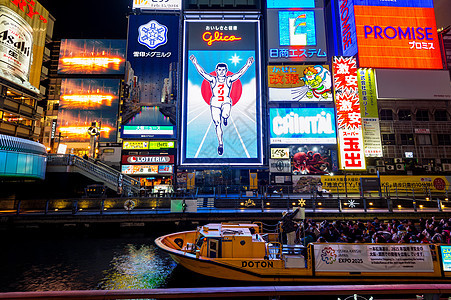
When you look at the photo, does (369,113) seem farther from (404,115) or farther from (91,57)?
(91,57)

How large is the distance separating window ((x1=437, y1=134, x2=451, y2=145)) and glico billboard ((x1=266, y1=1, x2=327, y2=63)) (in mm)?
23390

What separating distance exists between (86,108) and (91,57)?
10292 mm

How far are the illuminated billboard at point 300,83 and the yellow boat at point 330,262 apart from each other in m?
33.6

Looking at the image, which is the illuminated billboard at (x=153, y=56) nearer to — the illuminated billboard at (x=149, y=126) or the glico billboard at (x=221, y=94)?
the illuminated billboard at (x=149, y=126)

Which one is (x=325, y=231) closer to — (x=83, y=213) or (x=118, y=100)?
(x=83, y=213)

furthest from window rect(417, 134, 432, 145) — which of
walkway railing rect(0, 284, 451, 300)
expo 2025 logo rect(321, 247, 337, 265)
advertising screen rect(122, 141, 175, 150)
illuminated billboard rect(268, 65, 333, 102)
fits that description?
walkway railing rect(0, 284, 451, 300)

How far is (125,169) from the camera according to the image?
125 feet

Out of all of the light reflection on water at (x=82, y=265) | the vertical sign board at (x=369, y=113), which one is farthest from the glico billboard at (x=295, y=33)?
the light reflection on water at (x=82, y=265)

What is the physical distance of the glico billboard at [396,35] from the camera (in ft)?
139

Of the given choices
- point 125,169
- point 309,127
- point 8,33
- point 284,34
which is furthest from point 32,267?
point 284,34

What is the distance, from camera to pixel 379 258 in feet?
28.5

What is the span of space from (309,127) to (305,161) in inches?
216

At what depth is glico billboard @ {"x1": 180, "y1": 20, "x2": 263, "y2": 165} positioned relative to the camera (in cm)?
3937

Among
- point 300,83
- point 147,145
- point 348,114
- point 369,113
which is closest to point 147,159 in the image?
point 147,145
